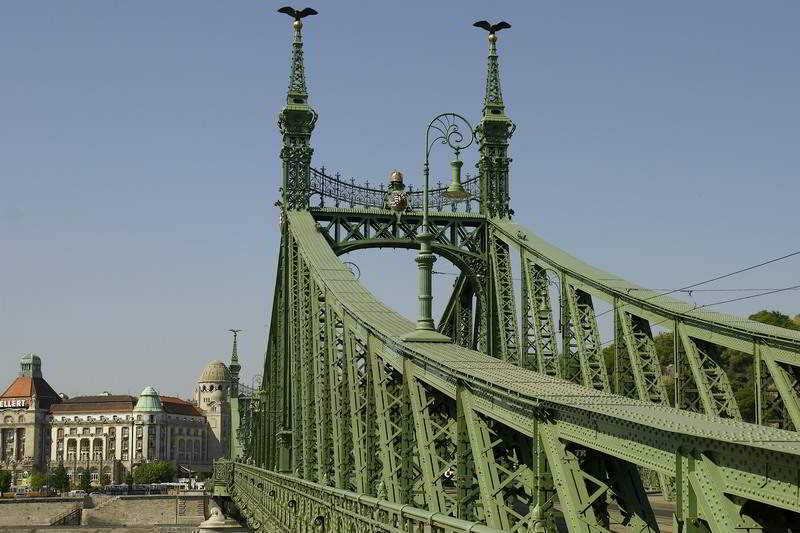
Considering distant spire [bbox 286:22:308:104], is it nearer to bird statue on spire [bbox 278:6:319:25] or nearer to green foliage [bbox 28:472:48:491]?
bird statue on spire [bbox 278:6:319:25]

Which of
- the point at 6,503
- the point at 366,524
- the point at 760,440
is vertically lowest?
the point at 6,503

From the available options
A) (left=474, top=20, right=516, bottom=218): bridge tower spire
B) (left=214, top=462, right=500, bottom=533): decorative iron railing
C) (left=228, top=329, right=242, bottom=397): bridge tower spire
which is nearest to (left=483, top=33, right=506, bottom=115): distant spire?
(left=474, top=20, right=516, bottom=218): bridge tower spire

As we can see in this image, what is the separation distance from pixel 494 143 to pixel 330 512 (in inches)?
806

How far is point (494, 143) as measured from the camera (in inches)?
1633

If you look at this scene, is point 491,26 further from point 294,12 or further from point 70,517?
point 70,517

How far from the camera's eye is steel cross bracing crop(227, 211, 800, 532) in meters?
10.8

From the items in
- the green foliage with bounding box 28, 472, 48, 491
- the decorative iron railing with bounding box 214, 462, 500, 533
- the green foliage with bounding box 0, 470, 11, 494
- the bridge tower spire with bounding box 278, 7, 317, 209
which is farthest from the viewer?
the green foliage with bounding box 28, 472, 48, 491

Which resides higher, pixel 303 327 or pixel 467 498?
pixel 303 327

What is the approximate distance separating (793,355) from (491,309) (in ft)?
55.4

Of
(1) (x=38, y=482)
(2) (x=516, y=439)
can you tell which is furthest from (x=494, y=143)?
(1) (x=38, y=482)

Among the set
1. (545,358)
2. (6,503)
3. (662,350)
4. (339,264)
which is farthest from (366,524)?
(6,503)

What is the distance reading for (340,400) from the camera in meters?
28.2

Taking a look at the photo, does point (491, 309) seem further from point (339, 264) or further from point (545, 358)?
point (339, 264)

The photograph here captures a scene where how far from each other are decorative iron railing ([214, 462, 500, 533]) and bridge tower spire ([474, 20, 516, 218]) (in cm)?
1233
